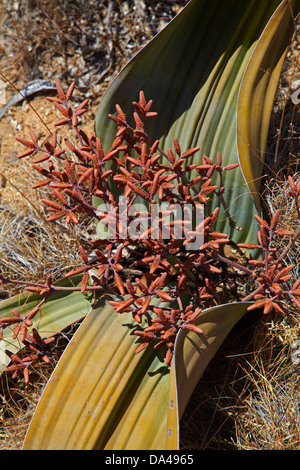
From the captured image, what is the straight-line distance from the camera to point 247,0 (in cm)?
117

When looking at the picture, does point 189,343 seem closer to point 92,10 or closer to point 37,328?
point 37,328

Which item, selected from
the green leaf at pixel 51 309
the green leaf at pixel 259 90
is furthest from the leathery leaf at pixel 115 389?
the green leaf at pixel 259 90

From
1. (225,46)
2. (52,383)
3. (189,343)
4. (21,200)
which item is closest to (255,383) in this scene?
(189,343)

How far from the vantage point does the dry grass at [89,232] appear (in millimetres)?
1248

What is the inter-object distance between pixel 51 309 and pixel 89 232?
0.33 metres

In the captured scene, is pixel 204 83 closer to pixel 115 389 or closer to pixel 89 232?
pixel 89 232

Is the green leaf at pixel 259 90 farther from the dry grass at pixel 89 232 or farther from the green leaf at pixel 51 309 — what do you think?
the green leaf at pixel 51 309

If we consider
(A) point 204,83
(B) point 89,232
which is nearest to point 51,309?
(B) point 89,232

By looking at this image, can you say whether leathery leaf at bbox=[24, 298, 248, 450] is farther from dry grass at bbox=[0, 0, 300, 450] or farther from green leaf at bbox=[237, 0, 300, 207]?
green leaf at bbox=[237, 0, 300, 207]

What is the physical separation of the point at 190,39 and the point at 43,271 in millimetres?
828

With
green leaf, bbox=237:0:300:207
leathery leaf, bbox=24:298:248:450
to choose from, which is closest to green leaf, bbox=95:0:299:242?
green leaf, bbox=237:0:300:207

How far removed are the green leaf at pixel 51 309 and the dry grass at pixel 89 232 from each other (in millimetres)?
114

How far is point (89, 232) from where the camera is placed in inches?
60.7

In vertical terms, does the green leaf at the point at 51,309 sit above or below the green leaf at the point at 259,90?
below
